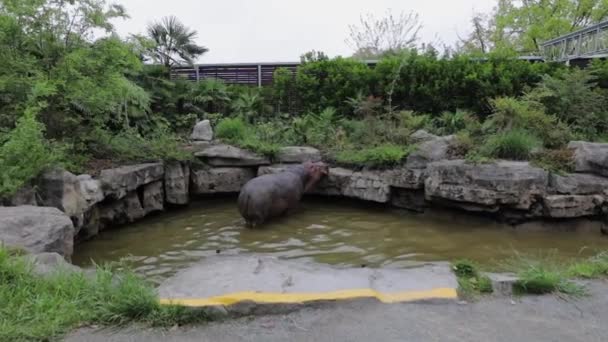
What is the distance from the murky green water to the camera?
21.0 ft

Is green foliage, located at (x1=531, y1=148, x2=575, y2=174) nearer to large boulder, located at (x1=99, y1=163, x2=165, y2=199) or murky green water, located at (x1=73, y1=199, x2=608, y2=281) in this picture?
murky green water, located at (x1=73, y1=199, x2=608, y2=281)

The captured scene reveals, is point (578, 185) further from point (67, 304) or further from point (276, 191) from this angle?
point (67, 304)

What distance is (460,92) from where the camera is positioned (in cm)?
1156

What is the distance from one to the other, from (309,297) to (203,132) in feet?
26.4

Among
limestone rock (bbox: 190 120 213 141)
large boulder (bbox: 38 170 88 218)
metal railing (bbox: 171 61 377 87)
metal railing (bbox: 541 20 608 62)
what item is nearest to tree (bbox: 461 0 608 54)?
metal railing (bbox: 541 20 608 62)

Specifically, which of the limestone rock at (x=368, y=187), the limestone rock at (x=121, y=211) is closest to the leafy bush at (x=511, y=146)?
the limestone rock at (x=368, y=187)

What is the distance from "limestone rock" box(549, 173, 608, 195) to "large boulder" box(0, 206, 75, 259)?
291 inches

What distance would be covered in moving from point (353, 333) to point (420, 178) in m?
6.07

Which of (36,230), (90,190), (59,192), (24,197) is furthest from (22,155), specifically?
(36,230)

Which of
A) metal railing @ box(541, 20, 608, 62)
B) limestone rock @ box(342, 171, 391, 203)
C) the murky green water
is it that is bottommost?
the murky green water

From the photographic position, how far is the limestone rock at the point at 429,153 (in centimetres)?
869

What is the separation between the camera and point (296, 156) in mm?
9961

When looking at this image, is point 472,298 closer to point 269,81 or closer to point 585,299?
point 585,299

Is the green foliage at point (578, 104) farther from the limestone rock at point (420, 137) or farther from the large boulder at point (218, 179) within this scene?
the large boulder at point (218, 179)
